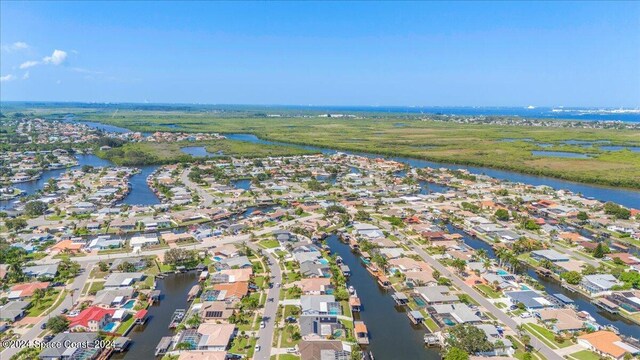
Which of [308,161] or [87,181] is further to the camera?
[308,161]

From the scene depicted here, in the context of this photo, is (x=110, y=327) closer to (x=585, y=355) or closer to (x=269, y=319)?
(x=269, y=319)

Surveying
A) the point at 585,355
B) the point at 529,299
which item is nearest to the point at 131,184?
the point at 529,299

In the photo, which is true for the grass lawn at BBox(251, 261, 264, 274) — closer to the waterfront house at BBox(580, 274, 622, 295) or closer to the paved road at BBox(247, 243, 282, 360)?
the paved road at BBox(247, 243, 282, 360)

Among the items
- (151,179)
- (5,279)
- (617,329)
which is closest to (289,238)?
(5,279)

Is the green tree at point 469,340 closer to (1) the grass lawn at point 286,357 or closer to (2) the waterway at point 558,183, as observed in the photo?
(1) the grass lawn at point 286,357

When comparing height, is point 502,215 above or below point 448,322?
above

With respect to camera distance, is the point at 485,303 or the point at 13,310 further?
the point at 485,303

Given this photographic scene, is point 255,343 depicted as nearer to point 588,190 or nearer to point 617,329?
point 617,329
